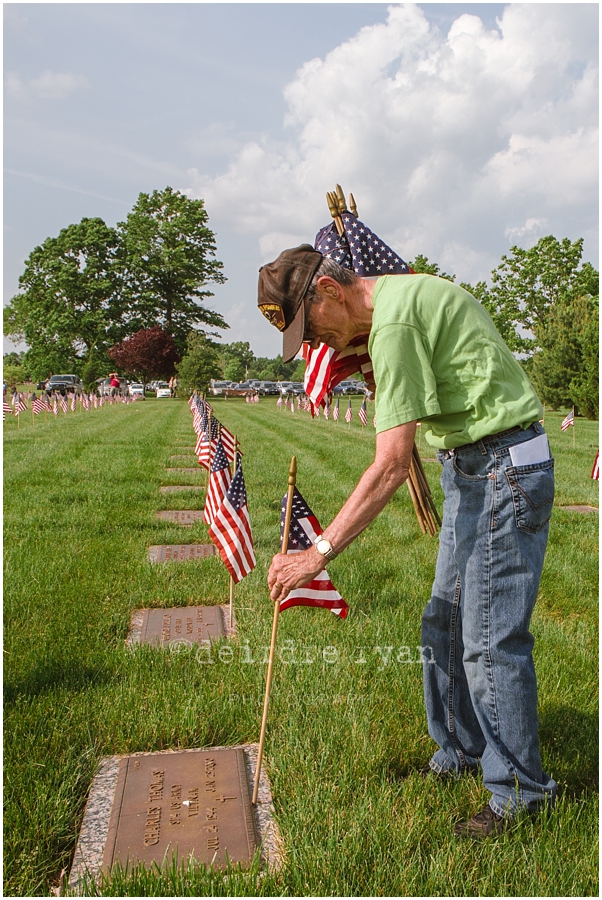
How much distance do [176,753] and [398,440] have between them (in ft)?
5.54

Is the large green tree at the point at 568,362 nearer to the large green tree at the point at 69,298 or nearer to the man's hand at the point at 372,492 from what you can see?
the man's hand at the point at 372,492

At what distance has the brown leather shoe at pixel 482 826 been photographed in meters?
2.34

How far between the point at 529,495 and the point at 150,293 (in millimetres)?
61876

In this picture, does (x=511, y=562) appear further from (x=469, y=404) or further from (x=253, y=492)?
(x=253, y=492)

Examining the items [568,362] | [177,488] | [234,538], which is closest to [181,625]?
[234,538]

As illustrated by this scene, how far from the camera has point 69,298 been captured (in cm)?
5725

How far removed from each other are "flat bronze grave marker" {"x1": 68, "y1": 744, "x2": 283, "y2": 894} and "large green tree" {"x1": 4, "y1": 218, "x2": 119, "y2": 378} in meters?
56.2

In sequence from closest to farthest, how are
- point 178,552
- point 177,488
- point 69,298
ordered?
point 178,552 → point 177,488 → point 69,298

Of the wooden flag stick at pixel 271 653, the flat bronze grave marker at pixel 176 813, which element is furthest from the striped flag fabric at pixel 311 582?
the flat bronze grave marker at pixel 176 813

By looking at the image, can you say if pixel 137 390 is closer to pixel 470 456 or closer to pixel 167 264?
pixel 167 264

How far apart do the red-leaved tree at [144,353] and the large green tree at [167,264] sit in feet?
6.32

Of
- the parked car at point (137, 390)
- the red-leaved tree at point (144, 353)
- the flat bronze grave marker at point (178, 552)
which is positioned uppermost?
the red-leaved tree at point (144, 353)

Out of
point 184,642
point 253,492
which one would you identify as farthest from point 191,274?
point 184,642

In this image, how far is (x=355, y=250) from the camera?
297 centimetres
